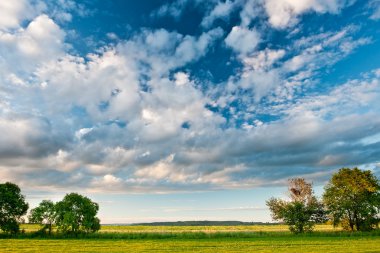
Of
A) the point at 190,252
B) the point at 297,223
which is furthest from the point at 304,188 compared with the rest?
the point at 190,252

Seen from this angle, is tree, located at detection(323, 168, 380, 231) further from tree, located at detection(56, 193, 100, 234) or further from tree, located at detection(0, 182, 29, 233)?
tree, located at detection(0, 182, 29, 233)

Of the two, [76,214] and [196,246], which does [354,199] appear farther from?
[76,214]

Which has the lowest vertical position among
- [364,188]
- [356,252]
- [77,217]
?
[356,252]

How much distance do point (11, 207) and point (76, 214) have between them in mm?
14417

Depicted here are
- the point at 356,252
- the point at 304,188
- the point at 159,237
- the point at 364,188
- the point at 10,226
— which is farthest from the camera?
the point at 304,188

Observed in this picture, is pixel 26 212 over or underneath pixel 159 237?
over

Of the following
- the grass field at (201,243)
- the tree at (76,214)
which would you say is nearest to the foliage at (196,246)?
the grass field at (201,243)

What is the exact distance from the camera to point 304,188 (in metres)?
91.4

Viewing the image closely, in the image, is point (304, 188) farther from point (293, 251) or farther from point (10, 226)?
point (10, 226)

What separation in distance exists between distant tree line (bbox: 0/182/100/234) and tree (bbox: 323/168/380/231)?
53.1 m

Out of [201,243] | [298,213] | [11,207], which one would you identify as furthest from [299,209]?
[11,207]

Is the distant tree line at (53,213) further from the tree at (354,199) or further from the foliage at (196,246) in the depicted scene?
the tree at (354,199)

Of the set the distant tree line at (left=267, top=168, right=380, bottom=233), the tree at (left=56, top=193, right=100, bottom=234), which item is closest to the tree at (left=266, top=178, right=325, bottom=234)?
the distant tree line at (left=267, top=168, right=380, bottom=233)

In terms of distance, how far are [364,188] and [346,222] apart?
852 cm
